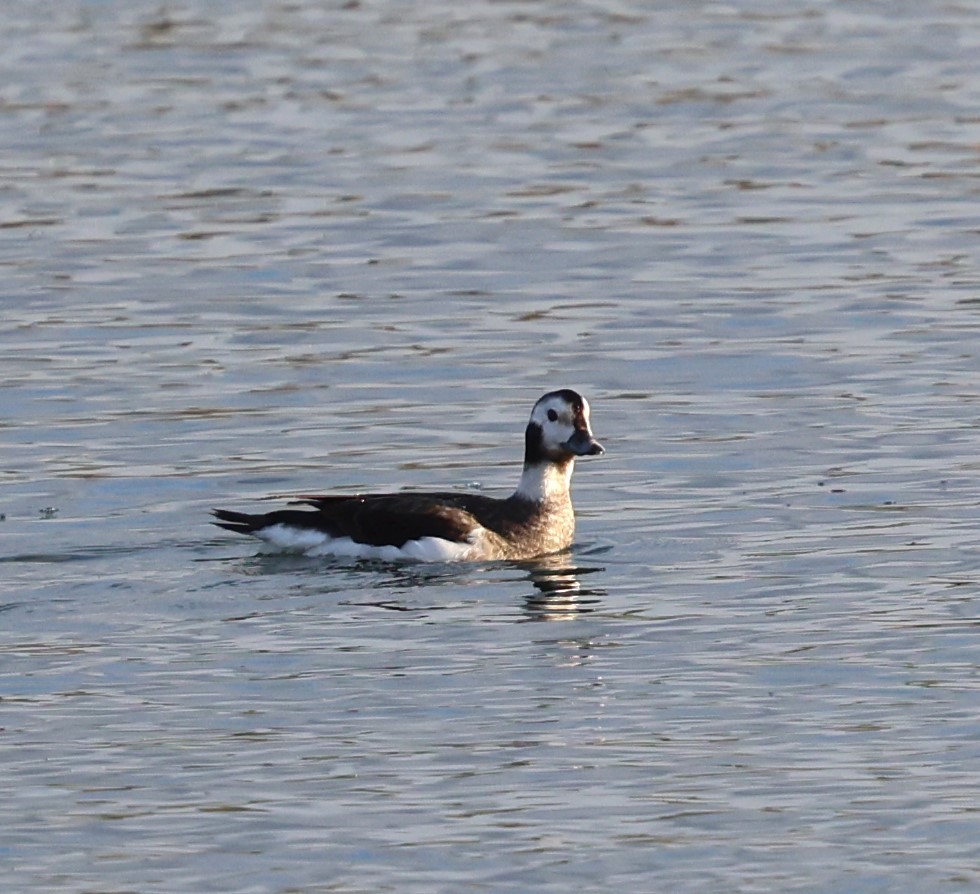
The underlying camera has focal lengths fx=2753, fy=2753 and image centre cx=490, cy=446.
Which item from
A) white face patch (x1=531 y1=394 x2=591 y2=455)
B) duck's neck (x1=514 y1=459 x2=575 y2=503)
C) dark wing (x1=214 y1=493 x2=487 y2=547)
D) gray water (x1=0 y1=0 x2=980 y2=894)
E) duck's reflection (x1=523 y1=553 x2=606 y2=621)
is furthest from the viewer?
white face patch (x1=531 y1=394 x2=591 y2=455)

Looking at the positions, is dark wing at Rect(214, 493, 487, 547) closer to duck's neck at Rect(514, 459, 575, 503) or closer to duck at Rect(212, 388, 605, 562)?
duck at Rect(212, 388, 605, 562)

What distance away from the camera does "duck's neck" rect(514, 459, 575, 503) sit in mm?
16156

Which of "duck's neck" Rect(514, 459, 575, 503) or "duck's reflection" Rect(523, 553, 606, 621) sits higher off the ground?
"duck's neck" Rect(514, 459, 575, 503)

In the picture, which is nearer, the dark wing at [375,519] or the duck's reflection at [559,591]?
the duck's reflection at [559,591]

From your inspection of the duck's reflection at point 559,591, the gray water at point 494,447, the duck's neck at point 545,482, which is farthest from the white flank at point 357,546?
the duck's neck at point 545,482

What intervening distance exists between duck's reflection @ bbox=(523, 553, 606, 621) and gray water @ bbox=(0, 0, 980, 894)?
0.06 m

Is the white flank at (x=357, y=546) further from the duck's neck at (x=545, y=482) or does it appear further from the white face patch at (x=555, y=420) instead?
the white face patch at (x=555, y=420)

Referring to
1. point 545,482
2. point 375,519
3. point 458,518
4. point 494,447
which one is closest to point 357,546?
point 375,519

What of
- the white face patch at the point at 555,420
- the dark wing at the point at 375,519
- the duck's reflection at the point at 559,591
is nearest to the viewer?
the duck's reflection at the point at 559,591

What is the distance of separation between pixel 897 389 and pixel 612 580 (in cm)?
505

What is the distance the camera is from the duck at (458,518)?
15.6 metres

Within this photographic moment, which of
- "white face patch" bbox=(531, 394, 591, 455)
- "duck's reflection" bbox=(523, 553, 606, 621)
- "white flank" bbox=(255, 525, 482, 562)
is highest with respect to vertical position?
"white face patch" bbox=(531, 394, 591, 455)

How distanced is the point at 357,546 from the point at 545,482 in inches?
50.3

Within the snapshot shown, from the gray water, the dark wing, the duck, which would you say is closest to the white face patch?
the duck
